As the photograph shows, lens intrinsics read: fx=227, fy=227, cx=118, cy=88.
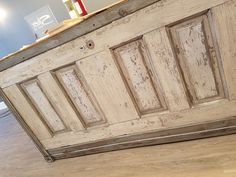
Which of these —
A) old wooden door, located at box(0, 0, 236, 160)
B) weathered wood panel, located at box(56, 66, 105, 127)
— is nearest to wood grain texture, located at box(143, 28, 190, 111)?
old wooden door, located at box(0, 0, 236, 160)

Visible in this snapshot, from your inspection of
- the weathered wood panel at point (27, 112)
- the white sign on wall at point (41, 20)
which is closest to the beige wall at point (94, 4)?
the white sign on wall at point (41, 20)

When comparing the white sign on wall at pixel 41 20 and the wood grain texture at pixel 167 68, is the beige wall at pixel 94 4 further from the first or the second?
the wood grain texture at pixel 167 68

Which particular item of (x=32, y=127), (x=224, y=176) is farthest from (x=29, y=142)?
(x=224, y=176)

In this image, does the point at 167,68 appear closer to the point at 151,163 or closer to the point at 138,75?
the point at 138,75

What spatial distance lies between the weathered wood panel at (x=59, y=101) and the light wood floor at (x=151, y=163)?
0.27 m

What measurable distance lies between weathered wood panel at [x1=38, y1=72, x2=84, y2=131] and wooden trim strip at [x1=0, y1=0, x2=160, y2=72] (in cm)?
15

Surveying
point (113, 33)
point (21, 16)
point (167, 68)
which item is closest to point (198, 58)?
point (167, 68)

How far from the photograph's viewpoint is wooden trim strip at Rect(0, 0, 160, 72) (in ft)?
3.23

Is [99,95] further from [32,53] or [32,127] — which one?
[32,127]

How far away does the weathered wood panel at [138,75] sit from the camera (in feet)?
3.56

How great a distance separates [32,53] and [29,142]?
1166 millimetres

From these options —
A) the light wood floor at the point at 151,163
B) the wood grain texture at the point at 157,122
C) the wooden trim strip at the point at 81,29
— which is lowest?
the light wood floor at the point at 151,163

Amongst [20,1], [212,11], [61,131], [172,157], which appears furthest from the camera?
[20,1]

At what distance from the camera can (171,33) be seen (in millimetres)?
992
